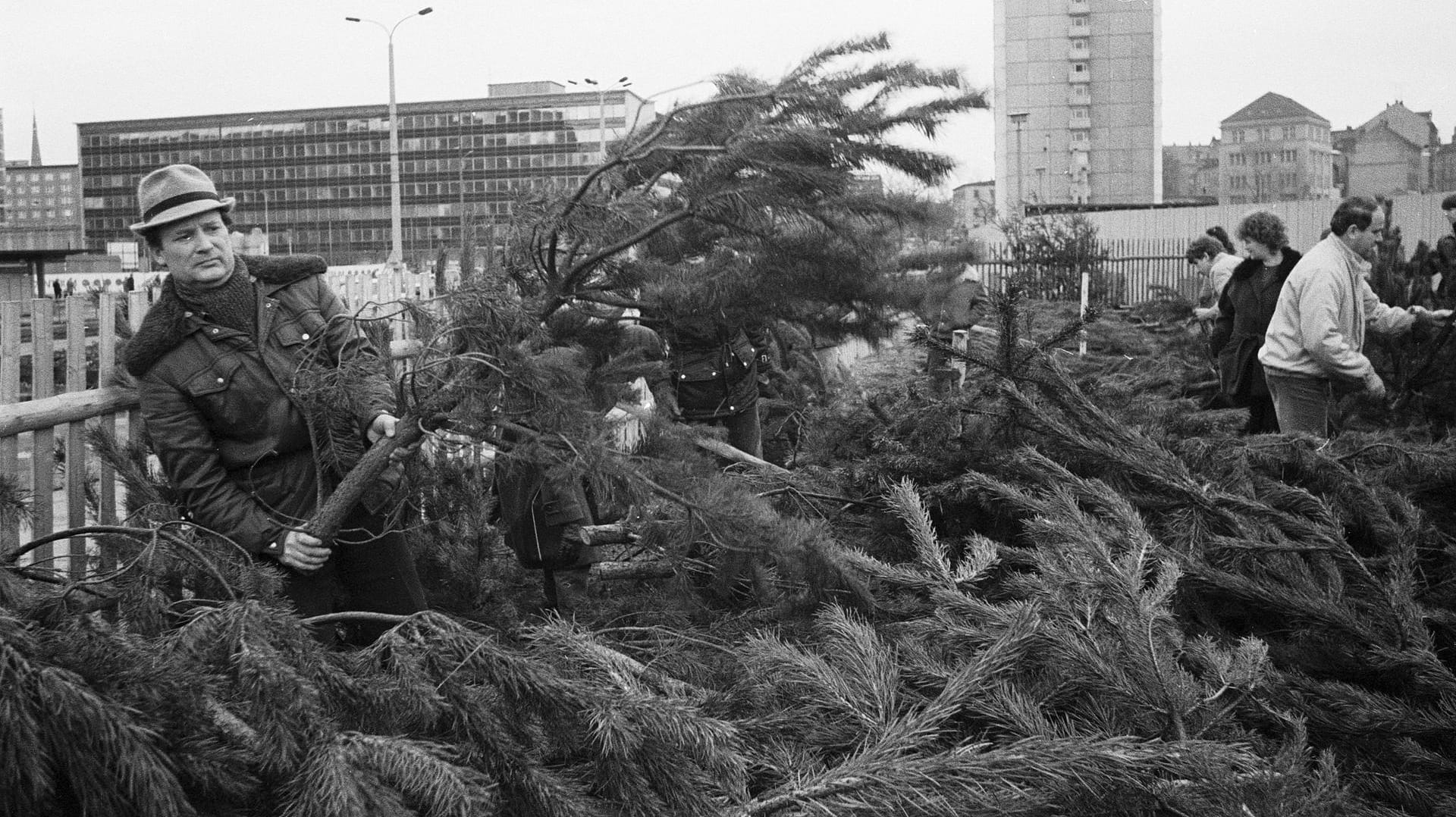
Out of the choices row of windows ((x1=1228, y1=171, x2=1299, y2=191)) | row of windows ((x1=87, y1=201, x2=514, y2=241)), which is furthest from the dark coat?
row of windows ((x1=87, y1=201, x2=514, y2=241))

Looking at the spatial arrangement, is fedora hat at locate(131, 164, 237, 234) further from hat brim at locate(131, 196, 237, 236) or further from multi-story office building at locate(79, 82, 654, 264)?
multi-story office building at locate(79, 82, 654, 264)

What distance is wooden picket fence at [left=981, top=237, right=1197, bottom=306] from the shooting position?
23250 millimetres

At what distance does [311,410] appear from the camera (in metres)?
2.86

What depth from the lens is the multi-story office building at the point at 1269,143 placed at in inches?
3519

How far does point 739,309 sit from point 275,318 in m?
1.37

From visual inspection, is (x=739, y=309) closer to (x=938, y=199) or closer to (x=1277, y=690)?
(x=938, y=199)

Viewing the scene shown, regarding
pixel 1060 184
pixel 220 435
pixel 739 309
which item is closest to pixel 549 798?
pixel 220 435

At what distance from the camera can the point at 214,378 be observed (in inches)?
113

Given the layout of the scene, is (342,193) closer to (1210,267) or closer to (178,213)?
(1210,267)

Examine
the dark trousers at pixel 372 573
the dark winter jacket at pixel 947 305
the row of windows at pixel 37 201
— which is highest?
the row of windows at pixel 37 201

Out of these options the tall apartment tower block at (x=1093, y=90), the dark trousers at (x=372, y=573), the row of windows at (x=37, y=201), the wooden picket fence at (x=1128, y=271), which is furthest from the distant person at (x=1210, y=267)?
the row of windows at (x=37, y=201)

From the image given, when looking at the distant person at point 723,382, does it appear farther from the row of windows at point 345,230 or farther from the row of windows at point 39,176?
the row of windows at point 39,176

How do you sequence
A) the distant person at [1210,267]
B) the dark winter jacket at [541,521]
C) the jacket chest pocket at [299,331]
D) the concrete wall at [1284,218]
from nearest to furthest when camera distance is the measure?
the jacket chest pocket at [299,331] < the dark winter jacket at [541,521] < the distant person at [1210,267] < the concrete wall at [1284,218]

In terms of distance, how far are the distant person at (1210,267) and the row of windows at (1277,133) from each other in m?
89.9
